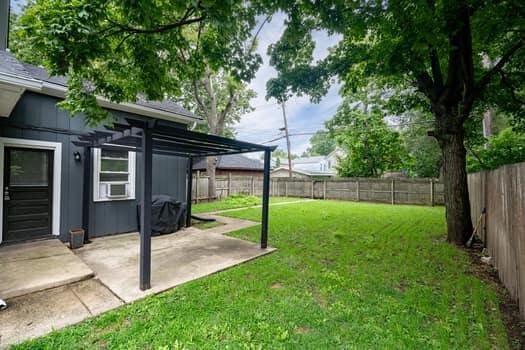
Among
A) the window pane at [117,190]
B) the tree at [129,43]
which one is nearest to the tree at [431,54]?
the tree at [129,43]

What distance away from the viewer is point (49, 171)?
16.1ft

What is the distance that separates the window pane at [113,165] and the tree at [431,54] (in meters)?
4.27

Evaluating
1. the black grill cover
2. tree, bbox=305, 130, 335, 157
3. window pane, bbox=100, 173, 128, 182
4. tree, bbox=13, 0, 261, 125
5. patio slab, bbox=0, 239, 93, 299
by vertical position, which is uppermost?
tree, bbox=305, 130, 335, 157

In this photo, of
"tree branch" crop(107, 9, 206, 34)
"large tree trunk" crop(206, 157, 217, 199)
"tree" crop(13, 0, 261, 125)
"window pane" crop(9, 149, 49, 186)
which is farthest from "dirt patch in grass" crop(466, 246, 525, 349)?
"large tree trunk" crop(206, 157, 217, 199)

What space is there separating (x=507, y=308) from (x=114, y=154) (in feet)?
25.1

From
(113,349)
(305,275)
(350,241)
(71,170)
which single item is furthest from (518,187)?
(71,170)

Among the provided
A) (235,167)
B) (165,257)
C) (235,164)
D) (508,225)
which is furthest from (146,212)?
(235,164)

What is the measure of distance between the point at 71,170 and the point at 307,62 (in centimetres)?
611

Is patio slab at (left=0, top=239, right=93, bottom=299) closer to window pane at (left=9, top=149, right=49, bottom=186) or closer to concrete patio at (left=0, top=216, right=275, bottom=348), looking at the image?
concrete patio at (left=0, top=216, right=275, bottom=348)

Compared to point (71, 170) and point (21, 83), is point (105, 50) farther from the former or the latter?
point (71, 170)

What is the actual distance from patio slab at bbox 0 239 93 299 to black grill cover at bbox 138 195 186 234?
1805mm

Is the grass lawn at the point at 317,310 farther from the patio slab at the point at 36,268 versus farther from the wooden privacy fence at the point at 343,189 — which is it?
the wooden privacy fence at the point at 343,189

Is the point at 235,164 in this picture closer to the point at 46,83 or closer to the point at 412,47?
the point at 46,83

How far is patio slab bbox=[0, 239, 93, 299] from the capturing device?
2975 millimetres
